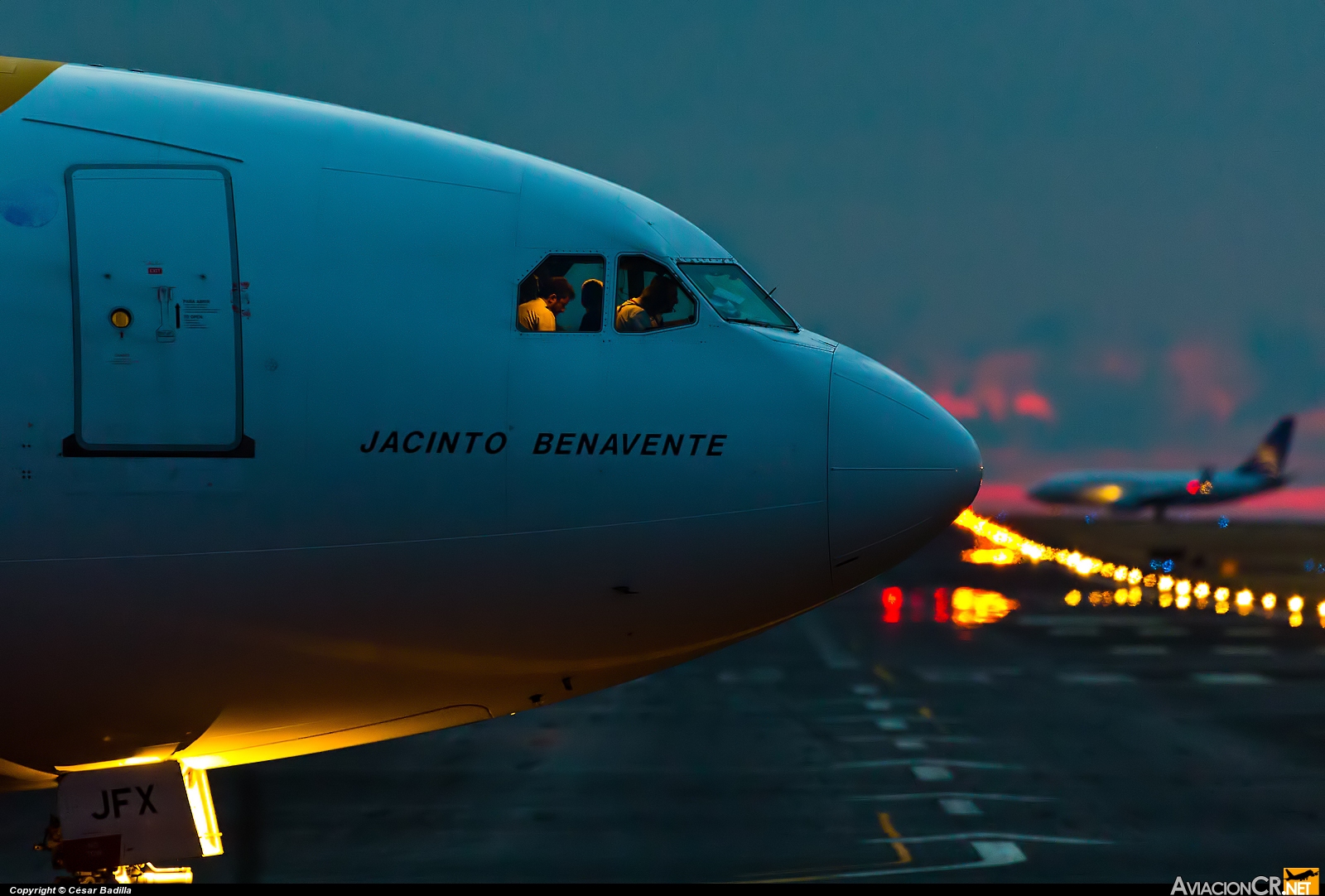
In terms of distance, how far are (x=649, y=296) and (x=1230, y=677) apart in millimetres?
21729

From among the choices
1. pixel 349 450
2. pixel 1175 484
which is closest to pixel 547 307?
pixel 349 450

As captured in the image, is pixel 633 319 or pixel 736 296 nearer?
pixel 633 319

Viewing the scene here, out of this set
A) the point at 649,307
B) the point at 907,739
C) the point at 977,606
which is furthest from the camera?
the point at 977,606

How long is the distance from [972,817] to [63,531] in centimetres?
1090

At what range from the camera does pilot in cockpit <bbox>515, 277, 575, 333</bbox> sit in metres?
7.43

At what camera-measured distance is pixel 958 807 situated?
14836 millimetres

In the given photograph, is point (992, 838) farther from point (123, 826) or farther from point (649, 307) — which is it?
point (123, 826)

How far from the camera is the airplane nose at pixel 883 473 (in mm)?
7531

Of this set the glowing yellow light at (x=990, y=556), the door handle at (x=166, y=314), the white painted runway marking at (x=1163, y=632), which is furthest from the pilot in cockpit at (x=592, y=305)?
the glowing yellow light at (x=990, y=556)

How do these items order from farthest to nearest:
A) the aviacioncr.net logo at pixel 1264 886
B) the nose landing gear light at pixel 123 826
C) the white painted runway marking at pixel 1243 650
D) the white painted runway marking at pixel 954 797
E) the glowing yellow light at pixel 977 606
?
the glowing yellow light at pixel 977 606 < the white painted runway marking at pixel 1243 650 < the white painted runway marking at pixel 954 797 < the aviacioncr.net logo at pixel 1264 886 < the nose landing gear light at pixel 123 826

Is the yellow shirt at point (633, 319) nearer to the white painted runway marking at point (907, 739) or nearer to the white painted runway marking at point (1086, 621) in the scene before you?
the white painted runway marking at point (907, 739)

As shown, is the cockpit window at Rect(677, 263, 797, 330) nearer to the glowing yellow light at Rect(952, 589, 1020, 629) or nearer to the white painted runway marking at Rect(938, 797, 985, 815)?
the white painted runway marking at Rect(938, 797, 985, 815)

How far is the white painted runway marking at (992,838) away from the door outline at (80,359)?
8970 mm

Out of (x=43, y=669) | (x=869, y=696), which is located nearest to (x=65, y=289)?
(x=43, y=669)
